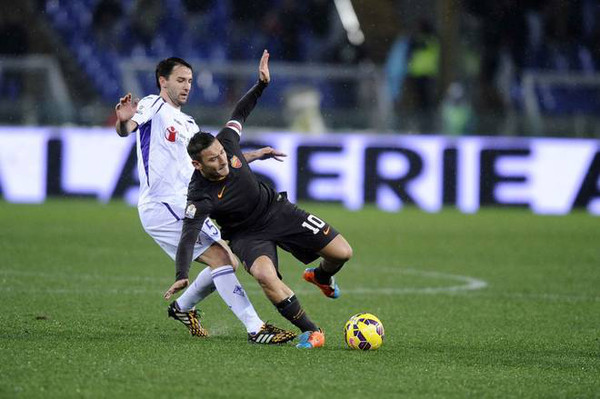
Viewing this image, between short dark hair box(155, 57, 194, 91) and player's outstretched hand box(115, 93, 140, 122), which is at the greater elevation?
short dark hair box(155, 57, 194, 91)

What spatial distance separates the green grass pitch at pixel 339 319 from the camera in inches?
235

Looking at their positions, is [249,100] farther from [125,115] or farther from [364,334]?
[364,334]

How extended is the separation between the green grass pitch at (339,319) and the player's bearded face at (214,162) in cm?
103

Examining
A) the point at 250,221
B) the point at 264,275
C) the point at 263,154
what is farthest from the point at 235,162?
the point at 264,275

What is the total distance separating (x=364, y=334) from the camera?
7.15m

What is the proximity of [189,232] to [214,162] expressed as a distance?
0.44 m

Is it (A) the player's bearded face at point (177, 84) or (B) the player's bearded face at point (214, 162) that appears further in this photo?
(A) the player's bearded face at point (177, 84)

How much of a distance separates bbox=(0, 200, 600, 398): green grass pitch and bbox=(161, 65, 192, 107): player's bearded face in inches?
60.3

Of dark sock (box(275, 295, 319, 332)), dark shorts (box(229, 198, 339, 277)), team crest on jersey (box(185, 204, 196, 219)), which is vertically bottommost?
dark sock (box(275, 295, 319, 332))

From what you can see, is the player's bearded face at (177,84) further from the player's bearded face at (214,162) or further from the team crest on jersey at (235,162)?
the player's bearded face at (214,162)

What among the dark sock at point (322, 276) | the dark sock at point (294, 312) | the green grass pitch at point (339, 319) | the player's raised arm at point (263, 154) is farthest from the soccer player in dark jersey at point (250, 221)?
the green grass pitch at point (339, 319)

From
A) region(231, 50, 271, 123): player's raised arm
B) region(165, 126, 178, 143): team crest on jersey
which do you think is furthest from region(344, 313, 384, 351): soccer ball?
region(165, 126, 178, 143): team crest on jersey

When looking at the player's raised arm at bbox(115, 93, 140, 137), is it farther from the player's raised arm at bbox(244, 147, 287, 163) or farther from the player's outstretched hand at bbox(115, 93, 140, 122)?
the player's raised arm at bbox(244, 147, 287, 163)

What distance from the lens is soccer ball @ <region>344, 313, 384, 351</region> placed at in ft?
23.5
